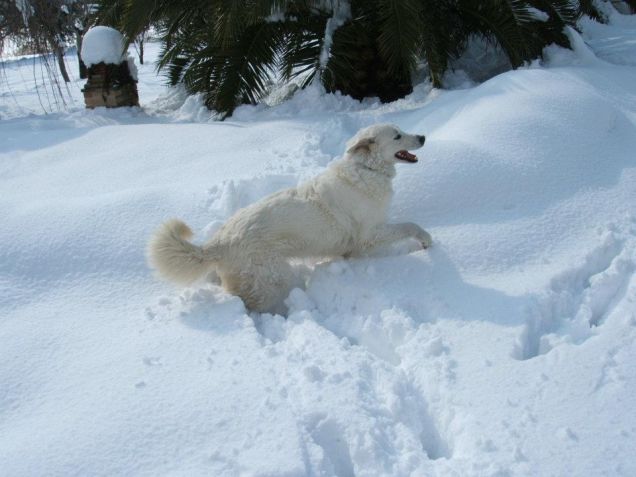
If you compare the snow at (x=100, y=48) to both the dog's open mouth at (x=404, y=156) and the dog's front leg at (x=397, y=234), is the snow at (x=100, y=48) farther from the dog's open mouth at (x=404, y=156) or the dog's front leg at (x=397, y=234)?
the dog's front leg at (x=397, y=234)

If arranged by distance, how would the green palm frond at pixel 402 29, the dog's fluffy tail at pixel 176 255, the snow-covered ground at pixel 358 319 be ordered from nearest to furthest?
the snow-covered ground at pixel 358 319 < the dog's fluffy tail at pixel 176 255 < the green palm frond at pixel 402 29

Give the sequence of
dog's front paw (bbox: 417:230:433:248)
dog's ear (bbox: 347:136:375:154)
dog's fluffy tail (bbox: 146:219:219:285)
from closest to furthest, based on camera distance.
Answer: dog's fluffy tail (bbox: 146:219:219:285), dog's front paw (bbox: 417:230:433:248), dog's ear (bbox: 347:136:375:154)

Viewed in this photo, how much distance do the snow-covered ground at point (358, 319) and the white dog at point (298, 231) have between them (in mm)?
160

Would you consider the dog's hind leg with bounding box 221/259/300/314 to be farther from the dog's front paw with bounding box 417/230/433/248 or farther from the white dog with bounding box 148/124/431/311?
the dog's front paw with bounding box 417/230/433/248

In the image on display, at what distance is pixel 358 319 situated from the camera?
10.3 feet

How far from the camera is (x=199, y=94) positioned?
25.9ft

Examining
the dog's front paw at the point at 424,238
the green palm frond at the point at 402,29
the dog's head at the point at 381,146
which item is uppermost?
the green palm frond at the point at 402,29

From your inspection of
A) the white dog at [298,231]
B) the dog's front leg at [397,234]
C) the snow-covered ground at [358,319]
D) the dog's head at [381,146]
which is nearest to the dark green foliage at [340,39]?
the snow-covered ground at [358,319]

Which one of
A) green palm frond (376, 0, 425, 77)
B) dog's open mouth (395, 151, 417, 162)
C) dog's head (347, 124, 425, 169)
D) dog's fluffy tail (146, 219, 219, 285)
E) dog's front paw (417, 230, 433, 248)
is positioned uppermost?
green palm frond (376, 0, 425, 77)

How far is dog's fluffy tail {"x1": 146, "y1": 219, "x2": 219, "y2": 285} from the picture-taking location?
10.6 ft

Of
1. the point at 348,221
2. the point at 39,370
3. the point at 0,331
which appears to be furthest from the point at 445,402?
the point at 0,331

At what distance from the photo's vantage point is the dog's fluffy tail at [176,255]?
10.6ft

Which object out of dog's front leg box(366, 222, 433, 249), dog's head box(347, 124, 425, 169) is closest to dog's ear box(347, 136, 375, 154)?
dog's head box(347, 124, 425, 169)

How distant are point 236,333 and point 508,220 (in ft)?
6.55
